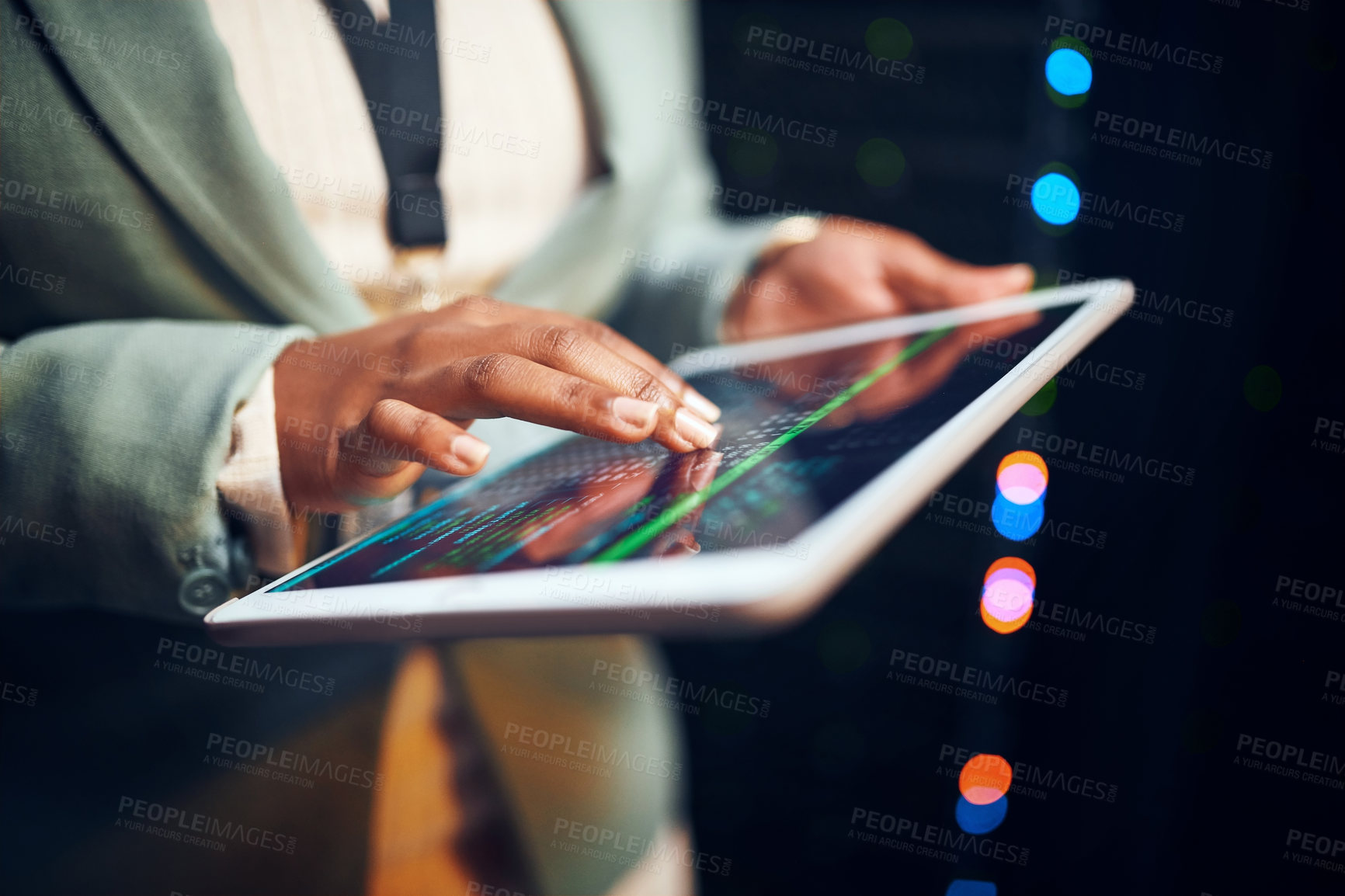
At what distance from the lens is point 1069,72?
3.55 ft

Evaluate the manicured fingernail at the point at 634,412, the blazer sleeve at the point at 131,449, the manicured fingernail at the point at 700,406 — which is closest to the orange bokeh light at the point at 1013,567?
the manicured fingernail at the point at 700,406

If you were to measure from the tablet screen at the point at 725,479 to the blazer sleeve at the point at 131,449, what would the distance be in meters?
0.13

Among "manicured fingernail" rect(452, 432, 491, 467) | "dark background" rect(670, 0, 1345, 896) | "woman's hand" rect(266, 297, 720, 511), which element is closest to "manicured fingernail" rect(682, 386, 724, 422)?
"woman's hand" rect(266, 297, 720, 511)

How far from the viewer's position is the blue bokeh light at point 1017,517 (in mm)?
1134

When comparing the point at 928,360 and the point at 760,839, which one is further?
the point at 760,839

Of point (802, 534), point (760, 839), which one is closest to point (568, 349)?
point (802, 534)

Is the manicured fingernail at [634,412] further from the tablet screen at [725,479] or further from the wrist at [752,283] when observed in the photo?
the wrist at [752,283]

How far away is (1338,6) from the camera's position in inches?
Answer: 31.5

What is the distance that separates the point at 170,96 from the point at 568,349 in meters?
0.40

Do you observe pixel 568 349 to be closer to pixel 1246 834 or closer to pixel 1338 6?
pixel 1338 6

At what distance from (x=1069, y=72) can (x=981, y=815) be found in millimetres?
1235

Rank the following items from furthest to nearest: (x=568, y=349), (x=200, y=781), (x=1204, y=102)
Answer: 1. (x=1204, y=102)
2. (x=200, y=781)
3. (x=568, y=349)

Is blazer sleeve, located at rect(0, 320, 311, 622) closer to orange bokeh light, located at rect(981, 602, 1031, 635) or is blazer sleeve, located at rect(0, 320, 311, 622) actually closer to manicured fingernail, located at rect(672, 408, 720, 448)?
manicured fingernail, located at rect(672, 408, 720, 448)

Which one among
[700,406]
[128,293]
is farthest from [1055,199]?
[128,293]
